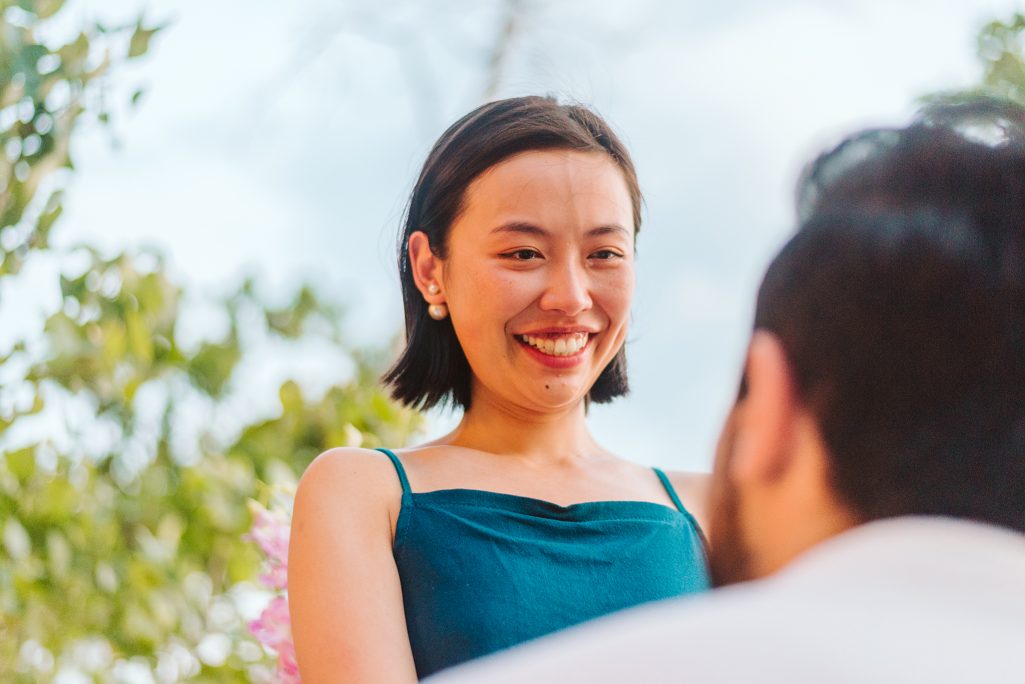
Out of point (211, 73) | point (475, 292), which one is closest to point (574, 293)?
point (475, 292)

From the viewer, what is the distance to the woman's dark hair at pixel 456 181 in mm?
2074

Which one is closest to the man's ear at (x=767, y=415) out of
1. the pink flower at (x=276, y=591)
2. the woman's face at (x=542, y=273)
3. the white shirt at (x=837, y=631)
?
the white shirt at (x=837, y=631)

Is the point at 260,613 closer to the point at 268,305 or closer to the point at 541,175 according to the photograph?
the point at 541,175

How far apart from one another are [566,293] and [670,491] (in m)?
0.44

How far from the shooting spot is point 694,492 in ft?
7.38

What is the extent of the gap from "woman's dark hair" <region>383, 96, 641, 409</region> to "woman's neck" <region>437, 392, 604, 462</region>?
0.06 meters

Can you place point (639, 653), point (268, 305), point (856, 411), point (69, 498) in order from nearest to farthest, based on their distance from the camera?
point (639, 653) → point (856, 411) → point (69, 498) → point (268, 305)

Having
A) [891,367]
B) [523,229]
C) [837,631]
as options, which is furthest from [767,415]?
[523,229]

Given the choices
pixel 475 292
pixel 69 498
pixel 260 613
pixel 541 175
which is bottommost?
pixel 69 498

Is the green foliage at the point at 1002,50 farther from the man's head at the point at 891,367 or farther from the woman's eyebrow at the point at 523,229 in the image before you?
the man's head at the point at 891,367

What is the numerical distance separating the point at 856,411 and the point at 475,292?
108cm

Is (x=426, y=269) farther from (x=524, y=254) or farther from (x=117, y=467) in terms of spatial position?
(x=117, y=467)

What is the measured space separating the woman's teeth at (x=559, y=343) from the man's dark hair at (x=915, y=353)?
0.99 meters

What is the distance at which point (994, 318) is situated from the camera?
1.03 m
